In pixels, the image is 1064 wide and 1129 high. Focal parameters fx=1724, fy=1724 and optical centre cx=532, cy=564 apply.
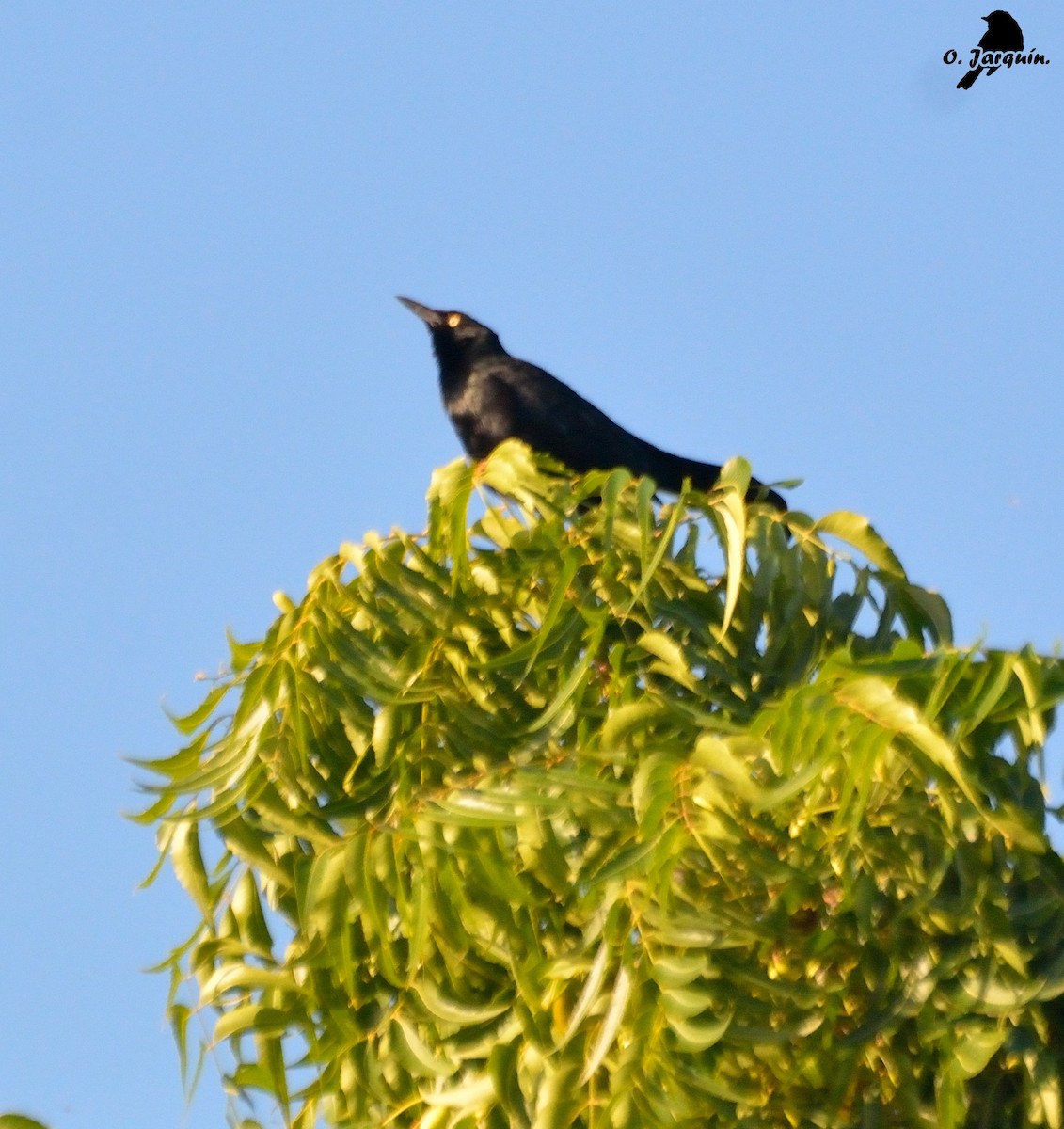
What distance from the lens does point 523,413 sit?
7.36m

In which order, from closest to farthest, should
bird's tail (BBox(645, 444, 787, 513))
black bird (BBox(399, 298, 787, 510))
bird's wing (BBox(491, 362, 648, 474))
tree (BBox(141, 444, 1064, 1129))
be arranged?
tree (BBox(141, 444, 1064, 1129)) → bird's tail (BBox(645, 444, 787, 513)) → black bird (BBox(399, 298, 787, 510)) → bird's wing (BBox(491, 362, 648, 474))

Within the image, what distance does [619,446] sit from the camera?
6.86 m

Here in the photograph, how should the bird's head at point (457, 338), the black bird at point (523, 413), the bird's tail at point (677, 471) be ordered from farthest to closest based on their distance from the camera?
the bird's head at point (457, 338)
the black bird at point (523, 413)
the bird's tail at point (677, 471)

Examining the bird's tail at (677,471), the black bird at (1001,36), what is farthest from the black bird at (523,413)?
the black bird at (1001,36)

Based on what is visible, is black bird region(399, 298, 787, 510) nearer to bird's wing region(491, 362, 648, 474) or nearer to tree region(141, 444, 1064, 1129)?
bird's wing region(491, 362, 648, 474)

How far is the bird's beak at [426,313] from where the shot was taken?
8477 mm

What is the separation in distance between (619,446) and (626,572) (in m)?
3.80

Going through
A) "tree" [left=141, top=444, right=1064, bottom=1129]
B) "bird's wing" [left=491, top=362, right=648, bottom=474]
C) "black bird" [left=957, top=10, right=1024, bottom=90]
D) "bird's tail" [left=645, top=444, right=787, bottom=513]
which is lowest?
"tree" [left=141, top=444, right=1064, bottom=1129]

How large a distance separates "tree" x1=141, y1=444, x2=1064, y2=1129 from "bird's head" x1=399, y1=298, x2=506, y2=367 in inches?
195

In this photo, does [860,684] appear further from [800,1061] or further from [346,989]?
[346,989]

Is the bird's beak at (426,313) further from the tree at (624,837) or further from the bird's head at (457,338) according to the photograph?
the tree at (624,837)

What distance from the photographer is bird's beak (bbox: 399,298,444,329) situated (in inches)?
334

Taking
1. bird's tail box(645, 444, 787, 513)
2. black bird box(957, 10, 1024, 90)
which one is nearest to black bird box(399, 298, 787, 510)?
bird's tail box(645, 444, 787, 513)

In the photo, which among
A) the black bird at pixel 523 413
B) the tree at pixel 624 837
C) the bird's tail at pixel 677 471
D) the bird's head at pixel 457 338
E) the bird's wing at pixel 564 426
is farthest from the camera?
the bird's head at pixel 457 338
